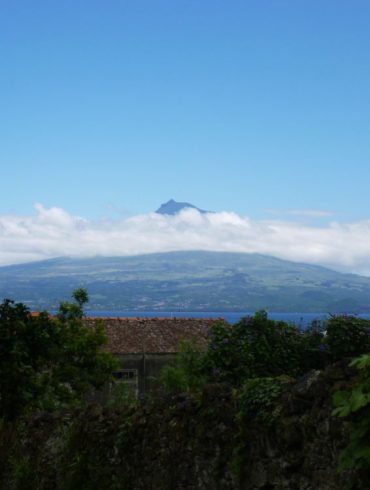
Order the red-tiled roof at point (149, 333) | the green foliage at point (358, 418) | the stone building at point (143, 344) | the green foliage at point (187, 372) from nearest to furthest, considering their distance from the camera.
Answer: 1. the green foliage at point (358, 418)
2. the green foliage at point (187, 372)
3. the stone building at point (143, 344)
4. the red-tiled roof at point (149, 333)

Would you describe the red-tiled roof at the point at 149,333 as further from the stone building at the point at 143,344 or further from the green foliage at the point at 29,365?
the green foliage at the point at 29,365

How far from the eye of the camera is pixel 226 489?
836 centimetres

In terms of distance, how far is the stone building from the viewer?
50125mm

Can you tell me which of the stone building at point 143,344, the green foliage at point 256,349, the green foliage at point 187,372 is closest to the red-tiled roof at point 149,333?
the stone building at point 143,344

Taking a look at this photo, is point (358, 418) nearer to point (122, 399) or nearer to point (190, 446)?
point (190, 446)

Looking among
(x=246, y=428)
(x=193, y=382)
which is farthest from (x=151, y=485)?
(x=193, y=382)

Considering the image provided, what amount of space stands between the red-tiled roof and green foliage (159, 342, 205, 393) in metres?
17.8

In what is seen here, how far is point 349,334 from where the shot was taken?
18.6m

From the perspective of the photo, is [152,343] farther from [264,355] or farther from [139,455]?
[139,455]

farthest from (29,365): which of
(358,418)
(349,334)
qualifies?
(358,418)

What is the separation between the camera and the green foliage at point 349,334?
1859 centimetres

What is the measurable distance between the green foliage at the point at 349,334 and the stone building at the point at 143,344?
97.7 feet

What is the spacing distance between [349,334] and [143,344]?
33.3 m

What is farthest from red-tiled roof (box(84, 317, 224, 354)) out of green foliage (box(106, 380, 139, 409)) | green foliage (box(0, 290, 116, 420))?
green foliage (box(106, 380, 139, 409))
